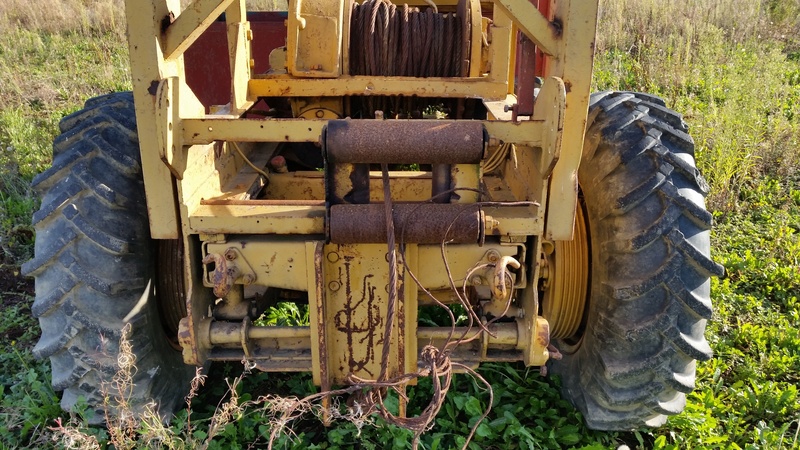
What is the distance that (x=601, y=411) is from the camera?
113 inches

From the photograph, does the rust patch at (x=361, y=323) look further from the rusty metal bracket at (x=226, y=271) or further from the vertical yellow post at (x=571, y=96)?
the vertical yellow post at (x=571, y=96)

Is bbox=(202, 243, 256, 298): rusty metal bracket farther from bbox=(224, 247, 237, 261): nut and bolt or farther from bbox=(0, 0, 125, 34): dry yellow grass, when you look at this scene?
bbox=(0, 0, 125, 34): dry yellow grass

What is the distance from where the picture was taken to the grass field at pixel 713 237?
297cm

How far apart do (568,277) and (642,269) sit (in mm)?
408

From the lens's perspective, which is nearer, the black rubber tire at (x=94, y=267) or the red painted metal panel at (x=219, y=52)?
the black rubber tire at (x=94, y=267)

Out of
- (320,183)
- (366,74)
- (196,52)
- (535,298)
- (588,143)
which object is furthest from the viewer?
(196,52)

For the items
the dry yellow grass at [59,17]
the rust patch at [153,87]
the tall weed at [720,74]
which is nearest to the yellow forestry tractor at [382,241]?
the rust patch at [153,87]

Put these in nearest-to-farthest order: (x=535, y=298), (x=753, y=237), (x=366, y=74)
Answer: (x=535, y=298)
(x=366, y=74)
(x=753, y=237)

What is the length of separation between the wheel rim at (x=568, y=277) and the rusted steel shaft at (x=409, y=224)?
73 centimetres

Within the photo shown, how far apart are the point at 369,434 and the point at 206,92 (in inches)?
148

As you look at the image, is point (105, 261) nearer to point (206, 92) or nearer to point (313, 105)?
point (313, 105)

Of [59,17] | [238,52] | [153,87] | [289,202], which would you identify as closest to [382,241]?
[289,202]

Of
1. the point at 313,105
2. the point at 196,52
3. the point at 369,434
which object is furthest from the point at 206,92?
the point at 369,434

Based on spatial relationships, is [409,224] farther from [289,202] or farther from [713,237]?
[713,237]
